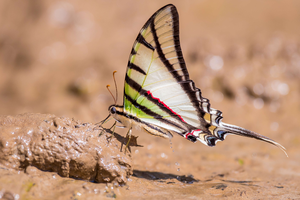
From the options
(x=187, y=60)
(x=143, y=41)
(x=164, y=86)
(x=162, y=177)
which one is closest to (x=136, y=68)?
(x=143, y=41)

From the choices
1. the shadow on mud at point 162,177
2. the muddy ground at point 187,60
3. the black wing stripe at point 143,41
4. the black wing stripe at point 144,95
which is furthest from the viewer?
the muddy ground at point 187,60

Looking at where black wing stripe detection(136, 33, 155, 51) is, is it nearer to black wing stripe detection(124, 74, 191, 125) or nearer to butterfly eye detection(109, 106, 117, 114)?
black wing stripe detection(124, 74, 191, 125)

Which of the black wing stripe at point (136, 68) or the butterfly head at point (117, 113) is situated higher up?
the black wing stripe at point (136, 68)

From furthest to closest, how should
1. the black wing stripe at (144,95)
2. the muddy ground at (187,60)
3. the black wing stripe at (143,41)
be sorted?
the muddy ground at (187,60)
the black wing stripe at (144,95)
the black wing stripe at (143,41)

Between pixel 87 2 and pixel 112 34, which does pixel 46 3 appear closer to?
pixel 87 2

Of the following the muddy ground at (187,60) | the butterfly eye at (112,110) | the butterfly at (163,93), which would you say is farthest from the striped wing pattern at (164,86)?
the muddy ground at (187,60)

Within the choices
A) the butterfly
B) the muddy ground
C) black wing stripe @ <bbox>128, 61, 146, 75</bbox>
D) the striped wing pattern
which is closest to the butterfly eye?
the butterfly

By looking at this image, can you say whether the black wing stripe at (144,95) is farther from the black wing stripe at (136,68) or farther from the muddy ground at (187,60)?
the muddy ground at (187,60)
